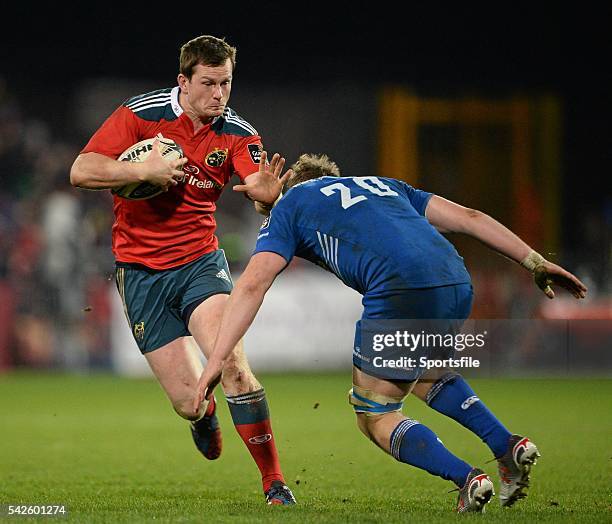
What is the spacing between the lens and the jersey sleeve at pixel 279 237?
4.88 metres

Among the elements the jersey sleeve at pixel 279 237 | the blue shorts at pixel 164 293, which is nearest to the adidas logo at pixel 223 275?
the blue shorts at pixel 164 293

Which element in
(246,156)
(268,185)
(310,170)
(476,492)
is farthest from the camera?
(246,156)

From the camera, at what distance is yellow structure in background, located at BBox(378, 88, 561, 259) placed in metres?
20.6

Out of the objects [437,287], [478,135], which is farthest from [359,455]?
[478,135]

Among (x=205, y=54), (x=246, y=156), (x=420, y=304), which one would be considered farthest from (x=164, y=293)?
(x=420, y=304)

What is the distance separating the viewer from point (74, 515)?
16.0 ft

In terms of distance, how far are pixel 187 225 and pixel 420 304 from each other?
5.98 feet

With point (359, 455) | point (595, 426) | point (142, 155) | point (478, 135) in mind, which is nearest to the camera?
point (142, 155)

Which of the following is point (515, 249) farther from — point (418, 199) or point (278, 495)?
point (278, 495)

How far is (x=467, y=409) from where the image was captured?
204 inches

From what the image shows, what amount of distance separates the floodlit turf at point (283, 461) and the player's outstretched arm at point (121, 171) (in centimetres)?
155

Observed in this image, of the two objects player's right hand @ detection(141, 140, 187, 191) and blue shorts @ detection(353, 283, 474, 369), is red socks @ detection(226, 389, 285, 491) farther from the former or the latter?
player's right hand @ detection(141, 140, 187, 191)

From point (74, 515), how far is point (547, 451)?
394 cm

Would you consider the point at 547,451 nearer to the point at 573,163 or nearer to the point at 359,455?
the point at 359,455
